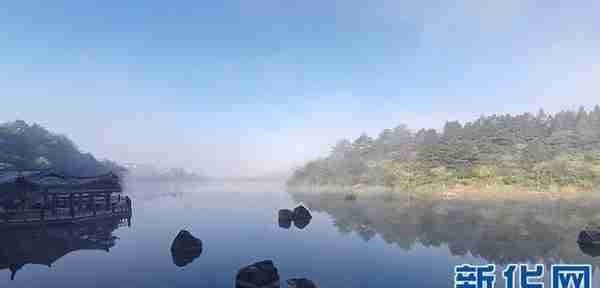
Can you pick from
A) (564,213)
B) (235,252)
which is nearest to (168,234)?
(235,252)

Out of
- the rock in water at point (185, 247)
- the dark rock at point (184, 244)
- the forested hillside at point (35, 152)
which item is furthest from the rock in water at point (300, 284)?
the forested hillside at point (35, 152)

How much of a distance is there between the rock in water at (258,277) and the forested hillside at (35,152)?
244 ft

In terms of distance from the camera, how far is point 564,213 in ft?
165

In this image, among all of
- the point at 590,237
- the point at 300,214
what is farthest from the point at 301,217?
the point at 590,237

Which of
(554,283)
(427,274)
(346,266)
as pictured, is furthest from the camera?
(346,266)

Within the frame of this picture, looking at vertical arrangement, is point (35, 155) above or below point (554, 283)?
above

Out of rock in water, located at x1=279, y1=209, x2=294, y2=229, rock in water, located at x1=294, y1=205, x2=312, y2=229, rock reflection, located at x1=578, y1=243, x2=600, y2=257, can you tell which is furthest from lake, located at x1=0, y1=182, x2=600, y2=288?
rock in water, located at x1=294, y1=205, x2=312, y2=229

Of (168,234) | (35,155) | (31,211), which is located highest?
(35,155)

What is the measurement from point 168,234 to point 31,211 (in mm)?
17772

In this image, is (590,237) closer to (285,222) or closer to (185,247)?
(285,222)

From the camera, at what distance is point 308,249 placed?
3056 centimetres

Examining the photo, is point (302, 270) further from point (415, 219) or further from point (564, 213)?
point (564, 213)

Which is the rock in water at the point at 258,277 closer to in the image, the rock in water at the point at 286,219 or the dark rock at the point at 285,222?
the dark rock at the point at 285,222

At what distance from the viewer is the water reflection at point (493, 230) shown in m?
27.8
